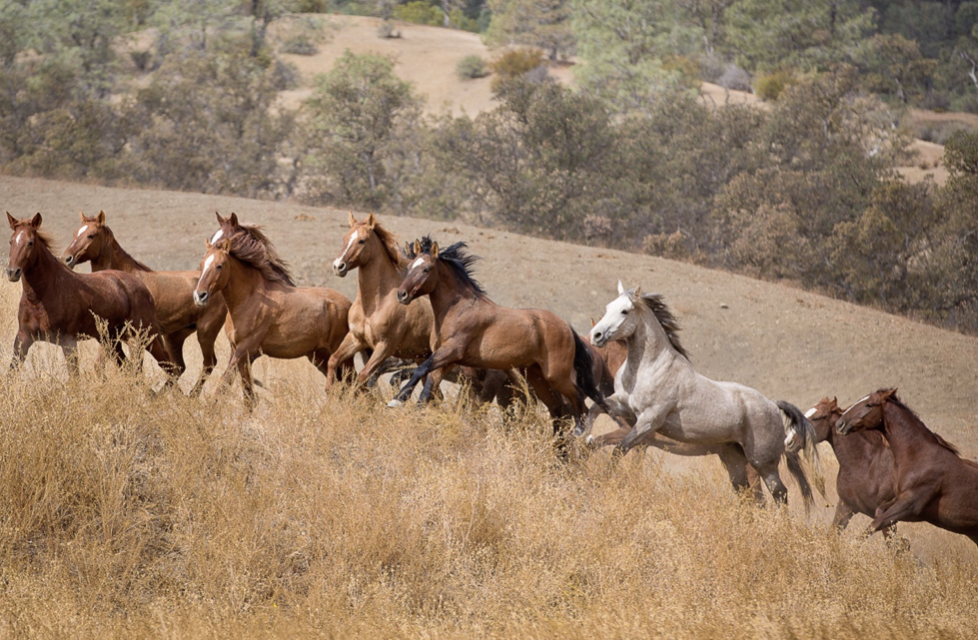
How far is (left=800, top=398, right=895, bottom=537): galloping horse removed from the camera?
9117 millimetres

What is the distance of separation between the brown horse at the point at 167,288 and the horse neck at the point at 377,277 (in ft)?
4.54

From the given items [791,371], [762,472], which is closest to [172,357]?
[762,472]

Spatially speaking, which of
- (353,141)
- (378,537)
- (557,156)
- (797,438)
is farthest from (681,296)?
(353,141)

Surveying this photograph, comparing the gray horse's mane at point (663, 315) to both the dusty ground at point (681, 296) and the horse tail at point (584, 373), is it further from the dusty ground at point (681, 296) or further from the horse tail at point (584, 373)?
the dusty ground at point (681, 296)

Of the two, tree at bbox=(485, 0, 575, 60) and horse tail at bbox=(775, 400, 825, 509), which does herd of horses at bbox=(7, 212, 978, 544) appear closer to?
horse tail at bbox=(775, 400, 825, 509)

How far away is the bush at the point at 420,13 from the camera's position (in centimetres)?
7731

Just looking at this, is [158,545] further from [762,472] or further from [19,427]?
[762,472]

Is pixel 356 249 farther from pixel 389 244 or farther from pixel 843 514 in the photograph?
pixel 843 514

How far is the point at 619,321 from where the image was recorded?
8852mm

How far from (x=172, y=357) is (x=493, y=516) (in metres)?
4.64

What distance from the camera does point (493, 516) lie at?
23.2 feet

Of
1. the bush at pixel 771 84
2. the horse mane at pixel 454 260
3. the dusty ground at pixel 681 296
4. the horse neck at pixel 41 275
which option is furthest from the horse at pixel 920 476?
the bush at pixel 771 84

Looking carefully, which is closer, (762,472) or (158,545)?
(158,545)

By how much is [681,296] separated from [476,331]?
38.8 ft
